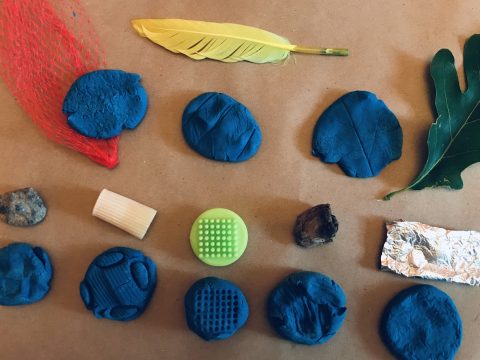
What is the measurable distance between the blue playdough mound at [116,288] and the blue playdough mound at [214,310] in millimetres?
117

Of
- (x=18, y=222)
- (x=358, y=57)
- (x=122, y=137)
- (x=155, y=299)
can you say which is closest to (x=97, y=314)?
(x=155, y=299)

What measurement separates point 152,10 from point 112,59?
173mm

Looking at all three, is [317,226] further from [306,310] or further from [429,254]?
[429,254]

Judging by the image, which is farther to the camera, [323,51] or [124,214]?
[323,51]

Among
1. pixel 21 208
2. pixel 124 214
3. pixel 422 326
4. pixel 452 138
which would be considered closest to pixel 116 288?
pixel 124 214

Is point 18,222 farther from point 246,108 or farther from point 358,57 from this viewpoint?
point 358,57

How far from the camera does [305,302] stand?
3.41 ft

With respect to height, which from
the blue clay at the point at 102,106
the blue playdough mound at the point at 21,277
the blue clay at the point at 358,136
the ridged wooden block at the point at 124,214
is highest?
the blue clay at the point at 358,136

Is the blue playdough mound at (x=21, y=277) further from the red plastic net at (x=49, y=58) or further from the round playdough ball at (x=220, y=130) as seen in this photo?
the round playdough ball at (x=220, y=130)

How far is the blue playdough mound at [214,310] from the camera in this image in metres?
1.03

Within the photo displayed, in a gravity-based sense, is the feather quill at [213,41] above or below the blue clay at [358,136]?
above

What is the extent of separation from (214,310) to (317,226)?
1.02 feet

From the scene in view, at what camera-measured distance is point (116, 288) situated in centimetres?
104

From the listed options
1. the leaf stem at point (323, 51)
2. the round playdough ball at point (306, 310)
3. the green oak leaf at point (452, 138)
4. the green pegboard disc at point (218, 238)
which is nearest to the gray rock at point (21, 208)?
the green pegboard disc at point (218, 238)
